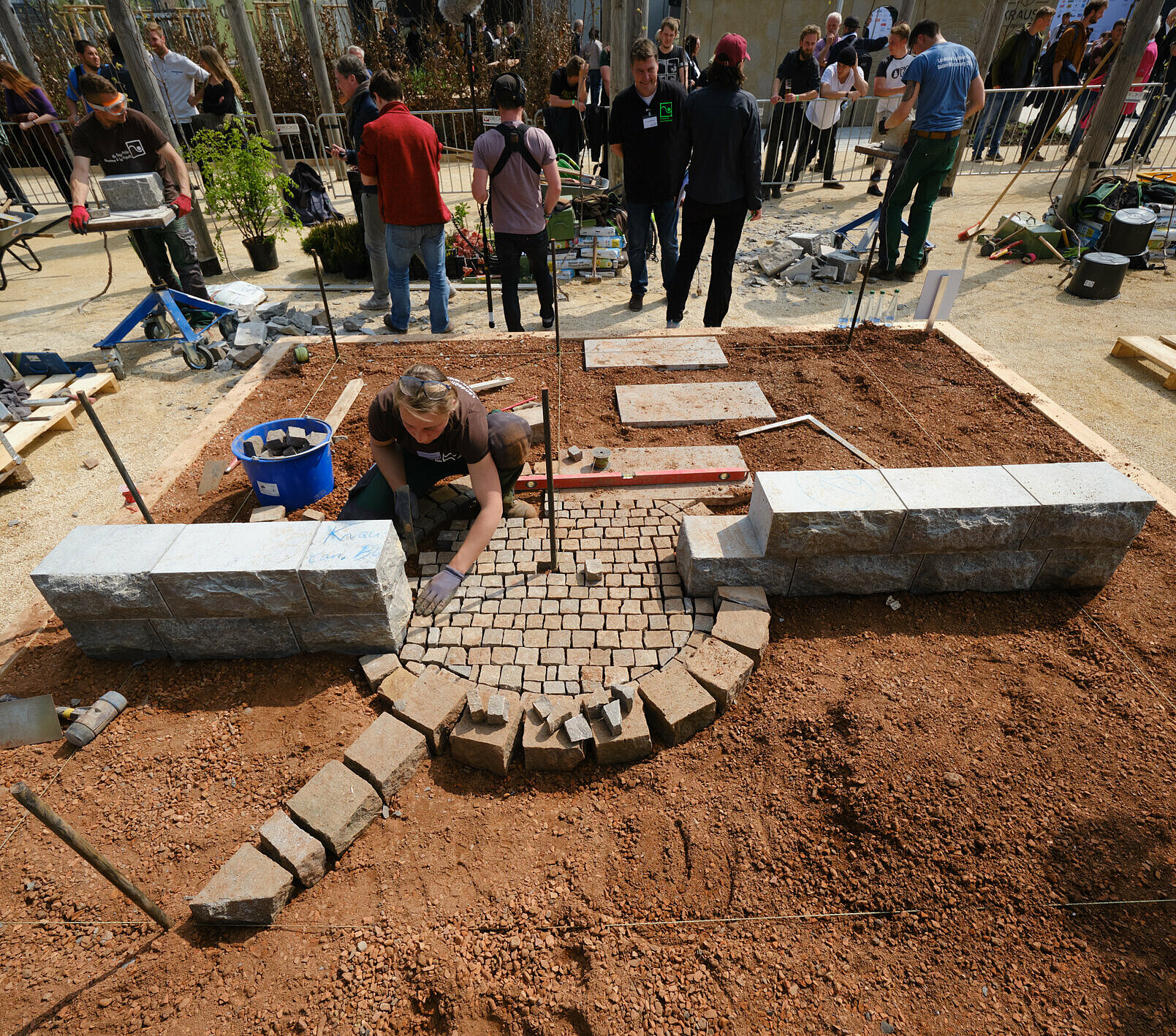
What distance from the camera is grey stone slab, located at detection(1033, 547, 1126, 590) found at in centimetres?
383

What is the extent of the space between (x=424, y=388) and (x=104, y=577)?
5.82 ft

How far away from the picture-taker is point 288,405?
18.9 ft

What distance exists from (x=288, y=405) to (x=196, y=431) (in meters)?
0.73

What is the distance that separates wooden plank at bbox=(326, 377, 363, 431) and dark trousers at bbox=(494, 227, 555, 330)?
168 cm

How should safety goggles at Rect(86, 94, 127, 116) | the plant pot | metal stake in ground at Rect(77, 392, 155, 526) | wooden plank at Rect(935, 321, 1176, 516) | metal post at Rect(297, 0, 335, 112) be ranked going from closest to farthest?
metal stake in ground at Rect(77, 392, 155, 526) → wooden plank at Rect(935, 321, 1176, 516) → safety goggles at Rect(86, 94, 127, 116) → the plant pot → metal post at Rect(297, 0, 335, 112)

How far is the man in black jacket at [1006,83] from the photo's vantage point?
41.3 ft

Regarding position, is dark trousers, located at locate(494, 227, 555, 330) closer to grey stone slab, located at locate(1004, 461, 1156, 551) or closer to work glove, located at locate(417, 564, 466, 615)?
work glove, located at locate(417, 564, 466, 615)

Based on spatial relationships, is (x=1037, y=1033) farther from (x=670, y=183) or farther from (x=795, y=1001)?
(x=670, y=183)

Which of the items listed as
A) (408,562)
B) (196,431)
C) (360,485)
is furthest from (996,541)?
(196,431)

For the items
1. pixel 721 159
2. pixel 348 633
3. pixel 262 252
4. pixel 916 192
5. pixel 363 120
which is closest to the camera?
pixel 348 633

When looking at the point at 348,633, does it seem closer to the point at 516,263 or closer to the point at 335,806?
the point at 335,806

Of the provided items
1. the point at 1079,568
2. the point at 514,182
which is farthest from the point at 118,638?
the point at 1079,568

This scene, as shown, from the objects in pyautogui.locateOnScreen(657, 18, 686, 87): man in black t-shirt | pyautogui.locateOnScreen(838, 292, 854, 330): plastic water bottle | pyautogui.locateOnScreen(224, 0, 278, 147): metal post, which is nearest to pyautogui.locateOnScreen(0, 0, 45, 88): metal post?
pyautogui.locateOnScreen(224, 0, 278, 147): metal post

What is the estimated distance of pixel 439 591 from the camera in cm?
376
